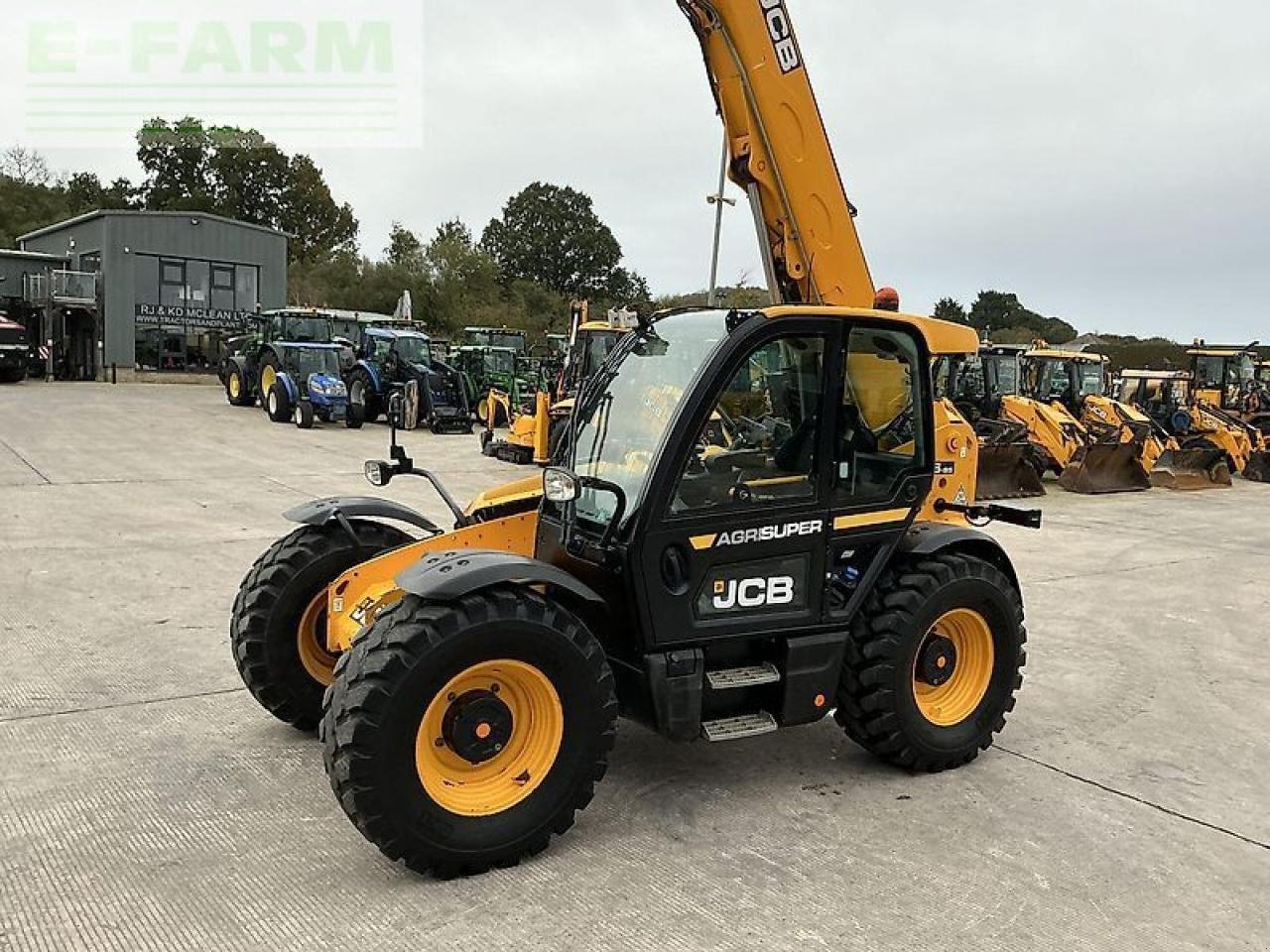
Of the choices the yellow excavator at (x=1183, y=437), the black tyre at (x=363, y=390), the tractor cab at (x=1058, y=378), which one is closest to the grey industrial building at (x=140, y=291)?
the black tyre at (x=363, y=390)

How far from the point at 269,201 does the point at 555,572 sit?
2320 inches

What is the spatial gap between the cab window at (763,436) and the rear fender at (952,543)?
63 cm

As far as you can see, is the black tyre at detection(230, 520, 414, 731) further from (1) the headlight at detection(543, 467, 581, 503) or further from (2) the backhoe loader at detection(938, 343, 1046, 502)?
(2) the backhoe loader at detection(938, 343, 1046, 502)

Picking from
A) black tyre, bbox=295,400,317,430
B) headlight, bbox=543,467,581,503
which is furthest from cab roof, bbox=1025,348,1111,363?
headlight, bbox=543,467,581,503

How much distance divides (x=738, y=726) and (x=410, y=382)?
1814 cm

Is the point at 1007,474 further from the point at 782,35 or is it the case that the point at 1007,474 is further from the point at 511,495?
the point at 511,495

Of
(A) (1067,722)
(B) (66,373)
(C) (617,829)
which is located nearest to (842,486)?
(C) (617,829)

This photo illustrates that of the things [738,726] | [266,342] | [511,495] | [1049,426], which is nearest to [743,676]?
[738,726]

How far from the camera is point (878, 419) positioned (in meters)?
4.27

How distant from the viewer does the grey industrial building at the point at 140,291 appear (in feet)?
106

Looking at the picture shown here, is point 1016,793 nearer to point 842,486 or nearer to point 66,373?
point 842,486

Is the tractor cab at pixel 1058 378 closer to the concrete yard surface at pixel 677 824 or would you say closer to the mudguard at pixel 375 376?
the concrete yard surface at pixel 677 824

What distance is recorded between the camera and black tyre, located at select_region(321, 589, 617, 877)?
10.3 ft

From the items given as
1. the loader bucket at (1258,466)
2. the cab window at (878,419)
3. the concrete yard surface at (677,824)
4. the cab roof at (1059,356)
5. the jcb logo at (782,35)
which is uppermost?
the jcb logo at (782,35)
